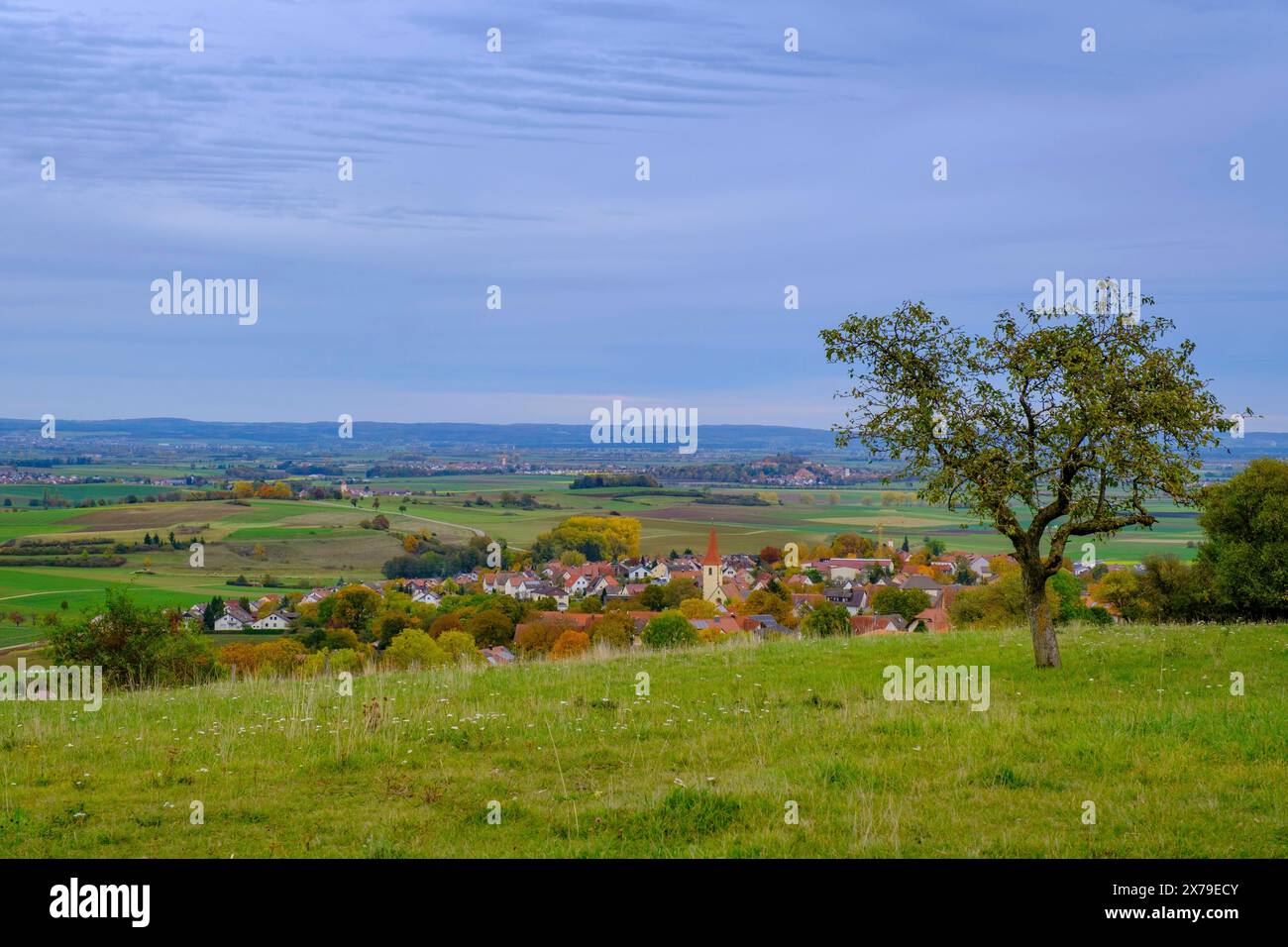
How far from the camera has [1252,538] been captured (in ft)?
139

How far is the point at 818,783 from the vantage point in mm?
12188

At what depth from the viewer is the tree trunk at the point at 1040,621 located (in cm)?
2173

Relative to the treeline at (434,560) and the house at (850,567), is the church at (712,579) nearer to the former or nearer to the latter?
the house at (850,567)

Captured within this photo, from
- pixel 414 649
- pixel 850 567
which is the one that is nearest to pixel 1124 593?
pixel 414 649

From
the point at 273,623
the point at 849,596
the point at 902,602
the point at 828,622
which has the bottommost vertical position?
the point at 849,596

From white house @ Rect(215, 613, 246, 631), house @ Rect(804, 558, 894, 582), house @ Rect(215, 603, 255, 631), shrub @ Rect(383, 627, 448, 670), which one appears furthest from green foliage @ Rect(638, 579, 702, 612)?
white house @ Rect(215, 613, 246, 631)

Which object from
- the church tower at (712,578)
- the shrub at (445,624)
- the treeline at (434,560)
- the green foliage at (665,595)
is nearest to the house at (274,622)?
the shrub at (445,624)

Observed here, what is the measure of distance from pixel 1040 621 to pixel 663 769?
1215cm

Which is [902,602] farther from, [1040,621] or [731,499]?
[731,499]

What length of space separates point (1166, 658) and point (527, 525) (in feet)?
440

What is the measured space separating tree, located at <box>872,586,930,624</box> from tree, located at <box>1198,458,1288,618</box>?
39281mm

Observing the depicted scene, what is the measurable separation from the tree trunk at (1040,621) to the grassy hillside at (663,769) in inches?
35.6
